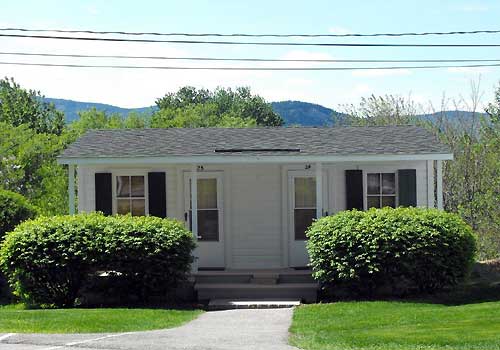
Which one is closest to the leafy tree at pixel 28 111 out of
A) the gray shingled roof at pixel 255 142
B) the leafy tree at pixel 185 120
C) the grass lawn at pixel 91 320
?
the leafy tree at pixel 185 120

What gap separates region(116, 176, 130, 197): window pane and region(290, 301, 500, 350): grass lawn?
517cm

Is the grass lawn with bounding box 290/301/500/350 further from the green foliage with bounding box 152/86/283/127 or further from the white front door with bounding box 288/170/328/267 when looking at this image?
the green foliage with bounding box 152/86/283/127

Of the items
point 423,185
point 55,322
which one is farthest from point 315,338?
point 423,185

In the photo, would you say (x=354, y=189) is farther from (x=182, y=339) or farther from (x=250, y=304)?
(x=182, y=339)

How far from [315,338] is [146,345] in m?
2.32

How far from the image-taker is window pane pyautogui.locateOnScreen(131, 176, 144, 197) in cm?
1933

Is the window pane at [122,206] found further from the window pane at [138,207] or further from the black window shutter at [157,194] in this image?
the black window shutter at [157,194]

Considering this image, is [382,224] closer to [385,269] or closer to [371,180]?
[385,269]

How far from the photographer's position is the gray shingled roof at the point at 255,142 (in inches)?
725

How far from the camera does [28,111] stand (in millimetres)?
59062

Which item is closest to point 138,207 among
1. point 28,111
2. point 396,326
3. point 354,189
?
point 354,189

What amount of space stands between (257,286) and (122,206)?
145 inches

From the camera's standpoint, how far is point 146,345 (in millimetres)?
11266

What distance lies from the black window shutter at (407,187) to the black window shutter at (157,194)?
16.5 ft
